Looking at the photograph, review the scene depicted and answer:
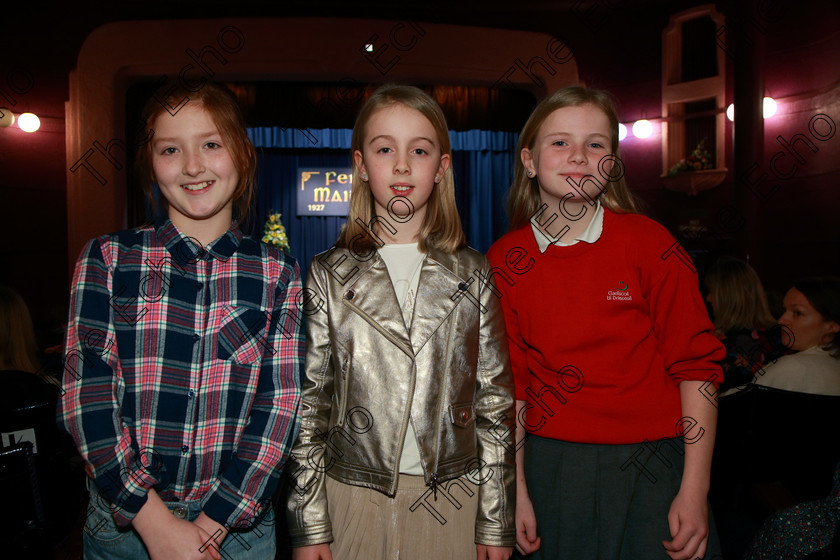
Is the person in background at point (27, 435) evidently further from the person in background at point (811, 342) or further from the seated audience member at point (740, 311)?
the seated audience member at point (740, 311)

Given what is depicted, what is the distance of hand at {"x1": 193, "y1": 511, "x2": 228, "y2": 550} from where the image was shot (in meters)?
0.99

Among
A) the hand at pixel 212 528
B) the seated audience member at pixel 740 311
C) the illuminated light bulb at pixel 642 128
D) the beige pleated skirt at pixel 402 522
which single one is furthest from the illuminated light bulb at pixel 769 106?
the hand at pixel 212 528

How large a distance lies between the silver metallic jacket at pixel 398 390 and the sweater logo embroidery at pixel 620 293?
244mm

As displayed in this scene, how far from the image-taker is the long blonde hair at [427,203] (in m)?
1.25

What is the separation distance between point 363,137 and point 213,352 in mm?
567

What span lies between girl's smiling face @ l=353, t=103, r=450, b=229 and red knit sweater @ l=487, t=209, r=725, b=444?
1.07 feet

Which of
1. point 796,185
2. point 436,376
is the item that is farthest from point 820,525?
point 796,185

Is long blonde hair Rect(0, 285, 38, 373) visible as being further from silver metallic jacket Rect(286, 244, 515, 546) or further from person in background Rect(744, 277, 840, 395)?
person in background Rect(744, 277, 840, 395)

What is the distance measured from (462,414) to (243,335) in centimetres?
45

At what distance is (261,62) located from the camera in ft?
21.1

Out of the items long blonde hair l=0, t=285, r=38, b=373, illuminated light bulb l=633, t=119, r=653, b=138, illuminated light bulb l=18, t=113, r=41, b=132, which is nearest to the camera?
long blonde hair l=0, t=285, r=38, b=373

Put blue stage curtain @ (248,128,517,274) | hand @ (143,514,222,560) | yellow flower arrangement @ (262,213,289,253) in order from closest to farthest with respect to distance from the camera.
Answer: hand @ (143,514,222,560), yellow flower arrangement @ (262,213,289,253), blue stage curtain @ (248,128,517,274)

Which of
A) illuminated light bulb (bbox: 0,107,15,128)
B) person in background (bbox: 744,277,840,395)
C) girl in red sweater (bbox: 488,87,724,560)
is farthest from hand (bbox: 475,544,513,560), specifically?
illuminated light bulb (bbox: 0,107,15,128)

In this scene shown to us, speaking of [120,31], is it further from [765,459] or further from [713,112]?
[765,459]
